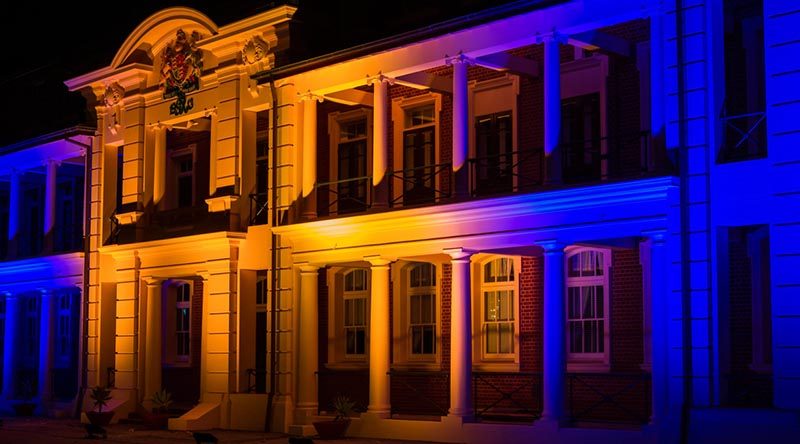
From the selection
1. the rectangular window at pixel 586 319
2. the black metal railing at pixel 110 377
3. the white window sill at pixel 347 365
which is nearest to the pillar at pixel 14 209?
the black metal railing at pixel 110 377

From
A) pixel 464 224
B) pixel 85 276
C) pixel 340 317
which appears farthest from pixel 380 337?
pixel 85 276

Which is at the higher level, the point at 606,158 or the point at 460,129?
the point at 460,129

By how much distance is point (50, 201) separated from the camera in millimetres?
33125

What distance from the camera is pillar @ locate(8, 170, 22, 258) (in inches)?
1357

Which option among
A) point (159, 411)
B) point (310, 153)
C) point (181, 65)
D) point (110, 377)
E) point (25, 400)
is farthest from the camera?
point (25, 400)

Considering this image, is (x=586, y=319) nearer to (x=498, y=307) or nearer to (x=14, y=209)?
(x=498, y=307)

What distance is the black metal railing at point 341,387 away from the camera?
2692 cm

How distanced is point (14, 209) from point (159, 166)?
6702 mm

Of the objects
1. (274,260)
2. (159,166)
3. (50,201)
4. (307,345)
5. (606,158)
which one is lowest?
(307,345)

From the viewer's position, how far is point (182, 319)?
32.1 m

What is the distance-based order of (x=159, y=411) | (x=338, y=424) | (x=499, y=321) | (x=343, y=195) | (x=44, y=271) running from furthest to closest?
(x=44, y=271) → (x=159, y=411) → (x=343, y=195) → (x=499, y=321) → (x=338, y=424)

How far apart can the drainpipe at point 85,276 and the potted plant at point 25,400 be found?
6.93ft

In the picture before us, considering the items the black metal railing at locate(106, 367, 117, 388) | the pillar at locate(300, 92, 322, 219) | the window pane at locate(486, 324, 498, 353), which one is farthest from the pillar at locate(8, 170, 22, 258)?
the window pane at locate(486, 324, 498, 353)

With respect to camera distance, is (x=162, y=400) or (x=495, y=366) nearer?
(x=495, y=366)
